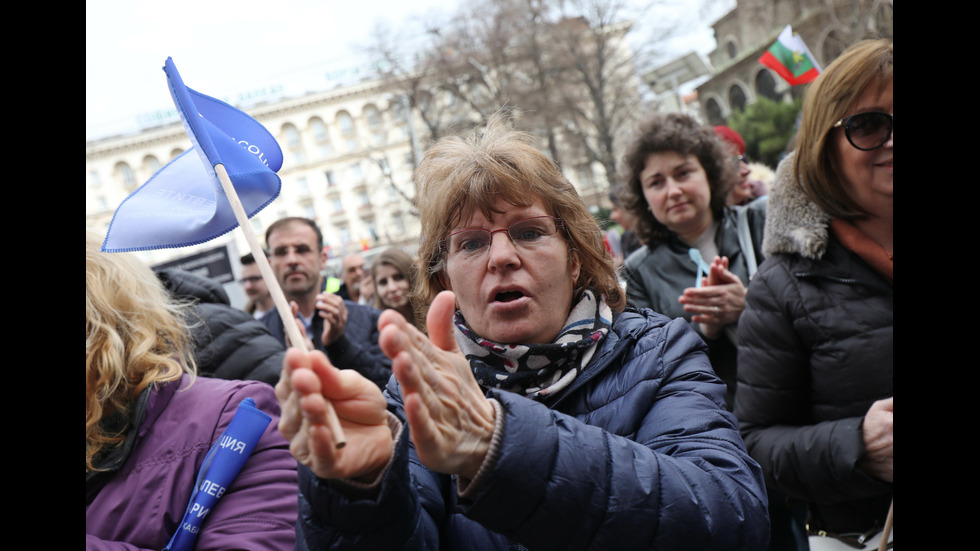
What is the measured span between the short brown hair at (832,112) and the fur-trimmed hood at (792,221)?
0.04m

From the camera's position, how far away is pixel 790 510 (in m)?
2.66

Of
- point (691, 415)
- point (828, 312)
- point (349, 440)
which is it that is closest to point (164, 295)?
point (349, 440)

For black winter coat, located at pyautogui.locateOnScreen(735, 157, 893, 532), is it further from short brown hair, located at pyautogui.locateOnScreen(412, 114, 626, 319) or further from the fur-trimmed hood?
short brown hair, located at pyautogui.locateOnScreen(412, 114, 626, 319)

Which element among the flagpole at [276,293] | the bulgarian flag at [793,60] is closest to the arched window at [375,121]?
the bulgarian flag at [793,60]

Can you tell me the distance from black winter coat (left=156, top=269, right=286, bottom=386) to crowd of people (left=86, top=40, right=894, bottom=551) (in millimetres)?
72

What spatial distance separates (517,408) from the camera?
1266 mm

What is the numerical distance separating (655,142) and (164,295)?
247 centimetres

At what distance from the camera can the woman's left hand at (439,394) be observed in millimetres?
1105

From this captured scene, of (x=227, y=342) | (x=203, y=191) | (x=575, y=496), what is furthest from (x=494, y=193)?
(x=227, y=342)

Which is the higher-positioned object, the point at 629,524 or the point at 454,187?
the point at 454,187

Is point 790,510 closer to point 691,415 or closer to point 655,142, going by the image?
point 691,415

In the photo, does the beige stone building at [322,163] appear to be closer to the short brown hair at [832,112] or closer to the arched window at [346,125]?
the arched window at [346,125]

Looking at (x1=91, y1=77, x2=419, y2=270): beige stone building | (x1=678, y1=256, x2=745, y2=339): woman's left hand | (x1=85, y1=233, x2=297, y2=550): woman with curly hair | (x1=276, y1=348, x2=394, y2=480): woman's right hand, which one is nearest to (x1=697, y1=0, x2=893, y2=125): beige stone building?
(x1=678, y1=256, x2=745, y2=339): woman's left hand

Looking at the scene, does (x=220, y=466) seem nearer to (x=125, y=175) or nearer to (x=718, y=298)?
(x=718, y=298)
